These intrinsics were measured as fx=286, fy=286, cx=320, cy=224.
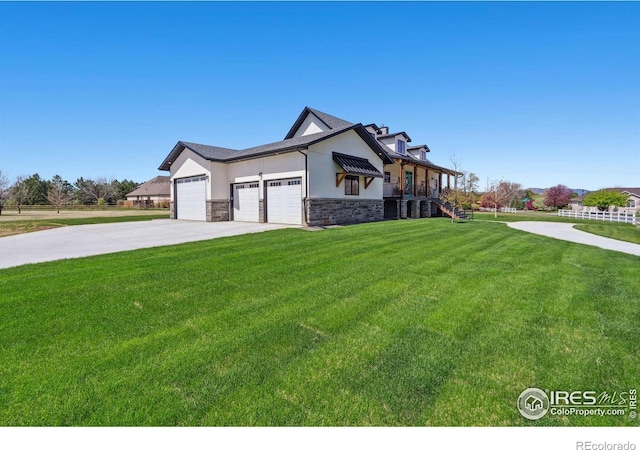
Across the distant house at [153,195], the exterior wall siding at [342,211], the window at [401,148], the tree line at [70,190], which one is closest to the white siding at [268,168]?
the exterior wall siding at [342,211]

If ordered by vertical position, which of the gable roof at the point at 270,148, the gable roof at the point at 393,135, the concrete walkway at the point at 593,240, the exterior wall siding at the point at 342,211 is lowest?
the concrete walkway at the point at 593,240

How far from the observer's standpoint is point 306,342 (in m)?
3.50

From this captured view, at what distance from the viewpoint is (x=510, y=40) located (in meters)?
11.4

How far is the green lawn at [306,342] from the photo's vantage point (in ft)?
7.93

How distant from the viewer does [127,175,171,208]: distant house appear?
2388 inches

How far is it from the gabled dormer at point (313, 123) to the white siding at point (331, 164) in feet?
11.9

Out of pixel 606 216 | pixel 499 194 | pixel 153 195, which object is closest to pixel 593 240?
pixel 606 216

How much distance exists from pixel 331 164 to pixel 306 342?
50.1ft

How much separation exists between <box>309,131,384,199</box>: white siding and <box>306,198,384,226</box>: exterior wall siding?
377 mm

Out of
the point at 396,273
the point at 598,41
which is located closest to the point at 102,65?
the point at 396,273

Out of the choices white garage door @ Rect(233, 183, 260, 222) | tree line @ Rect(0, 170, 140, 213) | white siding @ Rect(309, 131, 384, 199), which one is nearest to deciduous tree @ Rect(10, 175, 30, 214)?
tree line @ Rect(0, 170, 140, 213)

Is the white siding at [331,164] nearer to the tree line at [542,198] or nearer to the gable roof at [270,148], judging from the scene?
the gable roof at [270,148]
